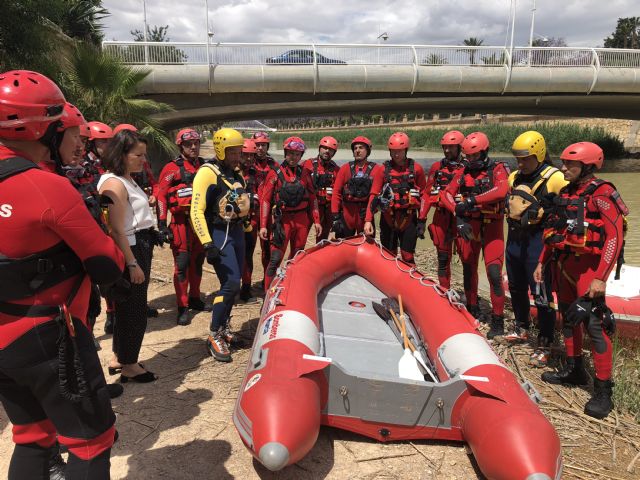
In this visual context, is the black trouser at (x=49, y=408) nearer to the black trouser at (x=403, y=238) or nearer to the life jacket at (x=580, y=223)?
the life jacket at (x=580, y=223)

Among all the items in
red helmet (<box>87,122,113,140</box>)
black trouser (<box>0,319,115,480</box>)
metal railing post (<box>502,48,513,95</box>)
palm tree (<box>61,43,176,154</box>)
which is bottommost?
black trouser (<box>0,319,115,480</box>)

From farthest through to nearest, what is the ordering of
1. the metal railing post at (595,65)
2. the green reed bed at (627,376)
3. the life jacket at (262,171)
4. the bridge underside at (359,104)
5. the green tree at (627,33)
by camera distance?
1. the green tree at (627,33)
2. the metal railing post at (595,65)
3. the bridge underside at (359,104)
4. the life jacket at (262,171)
5. the green reed bed at (627,376)

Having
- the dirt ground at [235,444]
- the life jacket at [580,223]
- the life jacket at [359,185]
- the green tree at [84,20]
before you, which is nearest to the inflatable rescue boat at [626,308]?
the dirt ground at [235,444]

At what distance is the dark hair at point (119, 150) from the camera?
8.59ft

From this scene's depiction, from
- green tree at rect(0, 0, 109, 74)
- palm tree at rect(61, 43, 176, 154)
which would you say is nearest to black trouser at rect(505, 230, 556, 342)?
palm tree at rect(61, 43, 176, 154)

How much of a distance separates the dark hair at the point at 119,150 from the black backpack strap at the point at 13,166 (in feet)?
4.37

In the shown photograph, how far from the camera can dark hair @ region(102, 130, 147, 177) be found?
262 cm

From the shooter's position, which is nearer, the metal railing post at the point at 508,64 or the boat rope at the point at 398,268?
the boat rope at the point at 398,268

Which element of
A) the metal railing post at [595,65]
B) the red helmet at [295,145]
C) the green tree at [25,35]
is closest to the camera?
the red helmet at [295,145]

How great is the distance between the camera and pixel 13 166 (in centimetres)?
131

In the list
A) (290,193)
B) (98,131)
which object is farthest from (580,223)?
(98,131)

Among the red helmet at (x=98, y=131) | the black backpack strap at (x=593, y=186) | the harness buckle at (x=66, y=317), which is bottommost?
the harness buckle at (x=66, y=317)

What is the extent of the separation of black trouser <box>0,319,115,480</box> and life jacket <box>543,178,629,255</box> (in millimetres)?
2887

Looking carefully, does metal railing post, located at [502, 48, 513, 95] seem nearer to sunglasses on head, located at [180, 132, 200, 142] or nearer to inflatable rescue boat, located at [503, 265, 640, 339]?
inflatable rescue boat, located at [503, 265, 640, 339]
